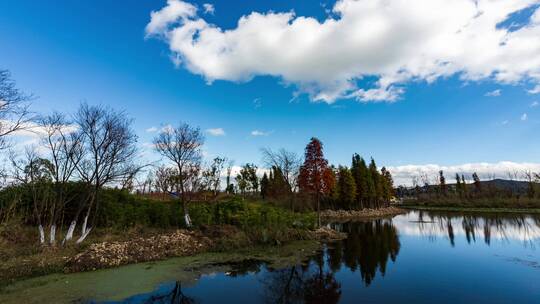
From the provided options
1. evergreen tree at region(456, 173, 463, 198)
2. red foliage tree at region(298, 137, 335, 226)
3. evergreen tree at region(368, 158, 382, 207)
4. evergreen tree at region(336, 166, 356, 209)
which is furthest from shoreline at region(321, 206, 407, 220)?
evergreen tree at region(456, 173, 463, 198)

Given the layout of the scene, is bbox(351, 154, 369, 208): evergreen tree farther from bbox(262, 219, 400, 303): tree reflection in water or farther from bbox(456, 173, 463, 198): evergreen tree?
bbox(262, 219, 400, 303): tree reflection in water

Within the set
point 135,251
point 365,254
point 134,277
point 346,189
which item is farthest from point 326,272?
point 346,189

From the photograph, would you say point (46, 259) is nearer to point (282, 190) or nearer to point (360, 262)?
point (360, 262)

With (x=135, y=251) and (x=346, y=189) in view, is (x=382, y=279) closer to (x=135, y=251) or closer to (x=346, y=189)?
(x=135, y=251)

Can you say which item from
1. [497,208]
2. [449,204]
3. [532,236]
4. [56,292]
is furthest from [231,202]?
[449,204]

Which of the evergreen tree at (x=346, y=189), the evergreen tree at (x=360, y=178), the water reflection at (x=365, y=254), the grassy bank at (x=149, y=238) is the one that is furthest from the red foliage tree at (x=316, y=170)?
the evergreen tree at (x=360, y=178)

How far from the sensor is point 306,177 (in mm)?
28250

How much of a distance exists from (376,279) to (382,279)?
0.24 m

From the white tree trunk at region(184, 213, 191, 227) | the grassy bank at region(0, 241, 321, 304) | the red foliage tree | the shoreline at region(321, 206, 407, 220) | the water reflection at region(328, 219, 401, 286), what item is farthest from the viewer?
the shoreline at region(321, 206, 407, 220)

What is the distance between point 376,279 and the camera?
11820 millimetres

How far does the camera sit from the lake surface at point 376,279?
9648 mm

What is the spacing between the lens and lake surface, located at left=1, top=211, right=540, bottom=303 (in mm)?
9648

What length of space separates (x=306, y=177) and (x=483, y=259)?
15.4 metres

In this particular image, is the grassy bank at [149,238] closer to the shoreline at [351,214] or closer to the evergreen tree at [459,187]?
the shoreline at [351,214]
